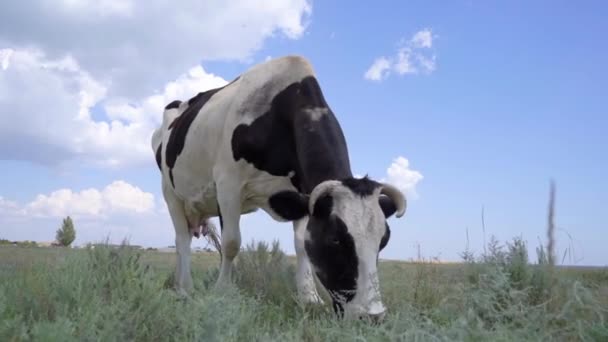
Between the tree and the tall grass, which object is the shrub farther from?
the tree

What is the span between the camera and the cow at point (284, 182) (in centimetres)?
489

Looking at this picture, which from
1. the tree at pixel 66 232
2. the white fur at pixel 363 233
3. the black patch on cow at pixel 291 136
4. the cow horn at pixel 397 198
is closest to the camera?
the white fur at pixel 363 233

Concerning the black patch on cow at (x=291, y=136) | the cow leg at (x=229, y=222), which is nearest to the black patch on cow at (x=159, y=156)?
the cow leg at (x=229, y=222)

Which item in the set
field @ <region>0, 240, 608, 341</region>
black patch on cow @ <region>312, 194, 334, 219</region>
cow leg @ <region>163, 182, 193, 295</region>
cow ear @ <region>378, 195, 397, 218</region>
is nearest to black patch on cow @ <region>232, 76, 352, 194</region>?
cow ear @ <region>378, 195, 397, 218</region>

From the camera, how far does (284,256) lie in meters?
8.24

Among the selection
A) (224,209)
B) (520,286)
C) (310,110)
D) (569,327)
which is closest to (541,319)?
(569,327)

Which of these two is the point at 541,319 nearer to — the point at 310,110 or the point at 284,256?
the point at 310,110

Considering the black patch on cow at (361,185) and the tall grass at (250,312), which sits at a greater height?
the black patch on cow at (361,185)

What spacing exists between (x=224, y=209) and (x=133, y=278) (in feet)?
10.5

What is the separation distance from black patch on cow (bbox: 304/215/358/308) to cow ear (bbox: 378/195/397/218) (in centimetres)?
76

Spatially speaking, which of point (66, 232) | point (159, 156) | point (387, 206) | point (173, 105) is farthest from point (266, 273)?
point (66, 232)

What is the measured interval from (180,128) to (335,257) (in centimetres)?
522

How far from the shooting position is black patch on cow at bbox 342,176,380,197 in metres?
5.12

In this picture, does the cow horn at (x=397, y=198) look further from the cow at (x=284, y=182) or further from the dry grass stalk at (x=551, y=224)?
the dry grass stalk at (x=551, y=224)
